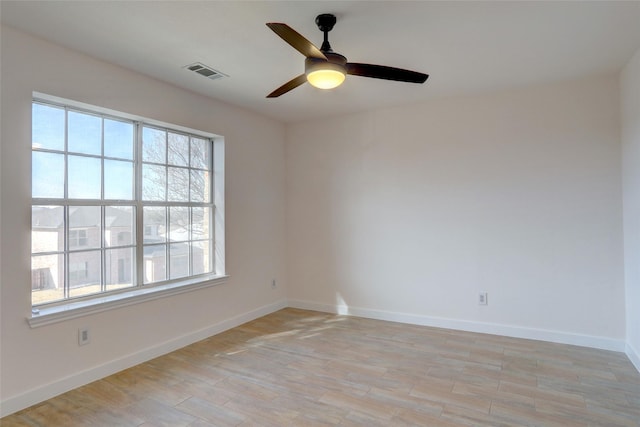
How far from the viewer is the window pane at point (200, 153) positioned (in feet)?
12.4

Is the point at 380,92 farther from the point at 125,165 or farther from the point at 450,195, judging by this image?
the point at 125,165

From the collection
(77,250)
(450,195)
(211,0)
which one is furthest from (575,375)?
(77,250)

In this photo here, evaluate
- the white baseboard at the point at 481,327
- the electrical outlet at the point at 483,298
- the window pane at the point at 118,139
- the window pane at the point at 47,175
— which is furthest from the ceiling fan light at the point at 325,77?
the white baseboard at the point at 481,327

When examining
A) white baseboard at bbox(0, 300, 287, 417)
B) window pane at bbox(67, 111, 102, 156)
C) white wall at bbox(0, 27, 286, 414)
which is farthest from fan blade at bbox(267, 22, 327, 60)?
white baseboard at bbox(0, 300, 287, 417)

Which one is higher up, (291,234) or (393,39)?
(393,39)

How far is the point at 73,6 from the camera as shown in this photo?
6.88ft

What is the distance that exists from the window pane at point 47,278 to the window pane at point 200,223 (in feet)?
4.18

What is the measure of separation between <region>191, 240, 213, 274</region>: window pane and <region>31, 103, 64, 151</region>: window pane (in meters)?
1.54

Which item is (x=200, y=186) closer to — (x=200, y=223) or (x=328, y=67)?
(x=200, y=223)

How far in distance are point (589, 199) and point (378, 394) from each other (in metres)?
2.69

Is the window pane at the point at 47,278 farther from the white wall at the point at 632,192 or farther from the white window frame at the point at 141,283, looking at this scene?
the white wall at the point at 632,192

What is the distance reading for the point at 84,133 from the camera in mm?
2818

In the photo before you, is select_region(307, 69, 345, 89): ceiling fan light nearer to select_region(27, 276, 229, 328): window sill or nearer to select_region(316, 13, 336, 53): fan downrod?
select_region(316, 13, 336, 53): fan downrod

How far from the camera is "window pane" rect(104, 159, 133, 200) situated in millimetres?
2961
